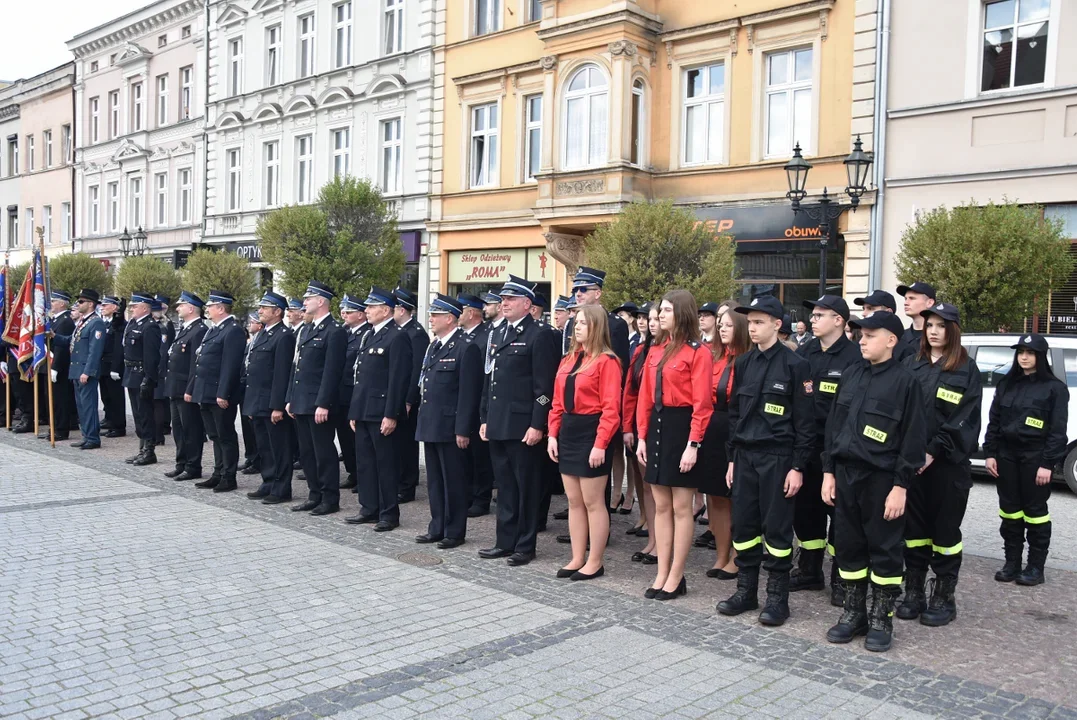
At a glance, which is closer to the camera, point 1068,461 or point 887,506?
A: point 887,506

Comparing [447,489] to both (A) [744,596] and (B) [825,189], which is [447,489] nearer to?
(A) [744,596]

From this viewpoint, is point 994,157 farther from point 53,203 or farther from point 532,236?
point 53,203

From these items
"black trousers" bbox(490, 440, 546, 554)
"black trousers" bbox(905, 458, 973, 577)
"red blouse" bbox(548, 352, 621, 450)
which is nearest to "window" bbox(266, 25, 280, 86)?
"black trousers" bbox(490, 440, 546, 554)

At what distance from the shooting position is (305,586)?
A: 655cm

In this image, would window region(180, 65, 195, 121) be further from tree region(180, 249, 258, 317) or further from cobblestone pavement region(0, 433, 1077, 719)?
cobblestone pavement region(0, 433, 1077, 719)

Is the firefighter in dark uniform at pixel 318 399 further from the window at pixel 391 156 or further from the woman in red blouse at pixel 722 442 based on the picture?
the window at pixel 391 156

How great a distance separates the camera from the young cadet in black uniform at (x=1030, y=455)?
7008 mm

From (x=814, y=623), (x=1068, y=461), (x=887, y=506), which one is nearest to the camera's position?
(x=887, y=506)

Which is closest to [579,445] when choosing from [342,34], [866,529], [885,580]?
[866,529]

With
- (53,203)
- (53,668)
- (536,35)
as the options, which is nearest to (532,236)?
(536,35)

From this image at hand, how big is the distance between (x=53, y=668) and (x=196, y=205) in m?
31.4

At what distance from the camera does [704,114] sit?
20125 mm

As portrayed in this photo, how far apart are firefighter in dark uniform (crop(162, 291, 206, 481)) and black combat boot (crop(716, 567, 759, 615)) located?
690 cm

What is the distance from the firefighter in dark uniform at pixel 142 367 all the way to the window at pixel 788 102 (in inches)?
476
